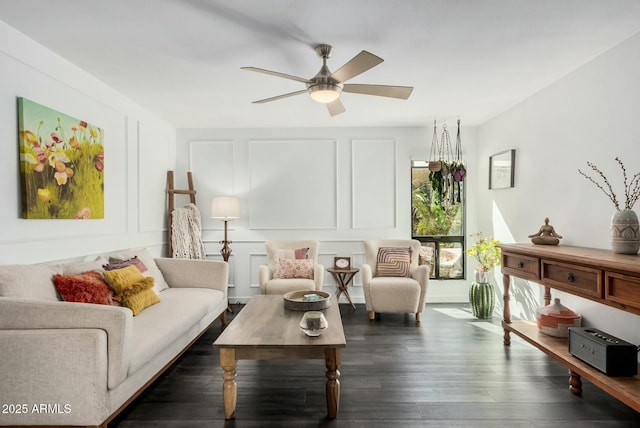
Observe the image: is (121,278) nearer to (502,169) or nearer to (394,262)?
(394,262)

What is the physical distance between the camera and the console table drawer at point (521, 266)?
9.48 feet

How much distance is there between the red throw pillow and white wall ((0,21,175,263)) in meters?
0.38

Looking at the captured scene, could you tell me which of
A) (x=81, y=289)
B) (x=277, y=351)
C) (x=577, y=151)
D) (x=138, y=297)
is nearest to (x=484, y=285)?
(x=577, y=151)

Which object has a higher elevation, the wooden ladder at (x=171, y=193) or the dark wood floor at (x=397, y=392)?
the wooden ladder at (x=171, y=193)

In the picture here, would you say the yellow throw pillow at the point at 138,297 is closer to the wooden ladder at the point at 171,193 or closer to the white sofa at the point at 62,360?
the white sofa at the point at 62,360

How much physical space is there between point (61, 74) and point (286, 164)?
2756 mm

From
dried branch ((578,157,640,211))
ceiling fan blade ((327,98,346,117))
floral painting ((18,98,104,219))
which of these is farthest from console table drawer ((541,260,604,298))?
floral painting ((18,98,104,219))

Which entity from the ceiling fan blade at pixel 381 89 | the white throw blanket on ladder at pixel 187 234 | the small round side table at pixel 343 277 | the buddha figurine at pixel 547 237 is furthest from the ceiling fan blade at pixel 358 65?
the white throw blanket on ladder at pixel 187 234

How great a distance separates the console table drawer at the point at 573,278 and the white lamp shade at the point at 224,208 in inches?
133

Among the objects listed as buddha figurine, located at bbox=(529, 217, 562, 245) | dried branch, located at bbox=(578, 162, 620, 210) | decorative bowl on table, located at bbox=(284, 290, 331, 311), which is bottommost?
decorative bowl on table, located at bbox=(284, 290, 331, 311)

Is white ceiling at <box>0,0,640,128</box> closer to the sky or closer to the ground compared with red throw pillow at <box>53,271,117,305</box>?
closer to the sky

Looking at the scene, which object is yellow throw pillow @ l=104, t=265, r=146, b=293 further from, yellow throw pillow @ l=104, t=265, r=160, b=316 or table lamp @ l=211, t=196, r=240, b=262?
table lamp @ l=211, t=196, r=240, b=262

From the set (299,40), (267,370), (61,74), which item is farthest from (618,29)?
(61,74)

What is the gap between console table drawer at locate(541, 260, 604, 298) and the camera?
2242 millimetres
